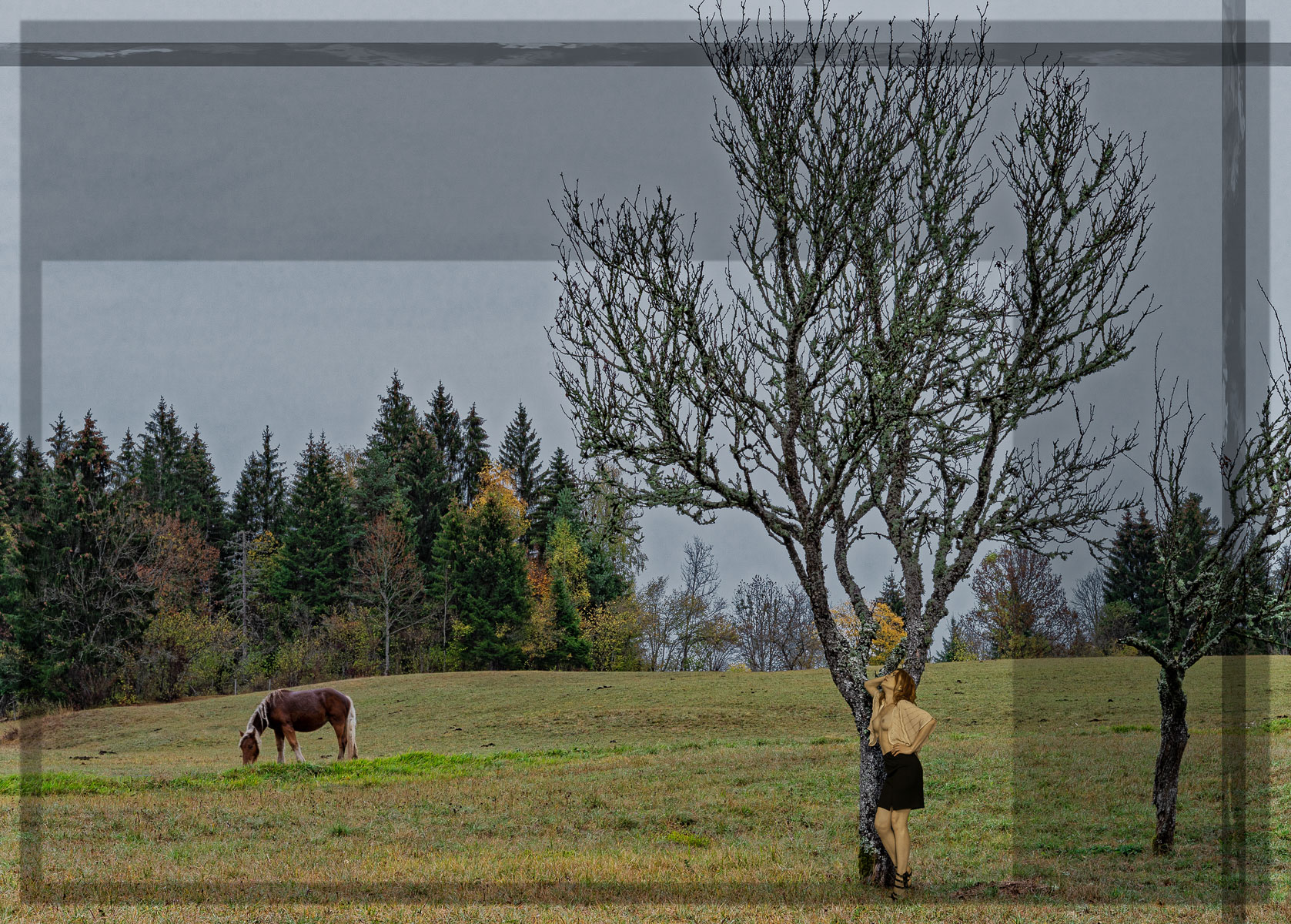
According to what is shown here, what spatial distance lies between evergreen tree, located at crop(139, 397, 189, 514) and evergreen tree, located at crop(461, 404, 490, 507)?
52.0 ft

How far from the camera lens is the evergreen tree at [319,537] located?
47594 mm

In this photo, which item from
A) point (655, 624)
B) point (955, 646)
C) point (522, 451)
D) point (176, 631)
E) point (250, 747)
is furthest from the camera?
point (522, 451)

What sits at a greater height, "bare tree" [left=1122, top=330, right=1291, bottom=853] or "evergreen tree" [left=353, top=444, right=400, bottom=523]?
"evergreen tree" [left=353, top=444, right=400, bottom=523]

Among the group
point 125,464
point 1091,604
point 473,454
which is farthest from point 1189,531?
point 125,464

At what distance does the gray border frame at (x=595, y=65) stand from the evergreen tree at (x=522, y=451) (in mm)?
49656

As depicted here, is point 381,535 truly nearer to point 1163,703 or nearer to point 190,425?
point 190,425

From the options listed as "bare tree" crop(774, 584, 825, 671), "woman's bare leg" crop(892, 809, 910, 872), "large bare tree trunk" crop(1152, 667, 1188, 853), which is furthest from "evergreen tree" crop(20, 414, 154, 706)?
"large bare tree trunk" crop(1152, 667, 1188, 853)

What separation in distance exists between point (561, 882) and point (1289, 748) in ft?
48.0

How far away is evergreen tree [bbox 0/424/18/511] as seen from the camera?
3959 cm

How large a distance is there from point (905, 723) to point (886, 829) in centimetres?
110

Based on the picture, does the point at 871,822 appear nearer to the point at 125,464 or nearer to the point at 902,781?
the point at 902,781

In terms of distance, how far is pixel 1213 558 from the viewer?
9.73 m

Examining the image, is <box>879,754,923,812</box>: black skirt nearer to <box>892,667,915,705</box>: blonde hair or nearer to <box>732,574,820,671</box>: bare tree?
<box>892,667,915,705</box>: blonde hair

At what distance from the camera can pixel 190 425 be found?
52062mm
